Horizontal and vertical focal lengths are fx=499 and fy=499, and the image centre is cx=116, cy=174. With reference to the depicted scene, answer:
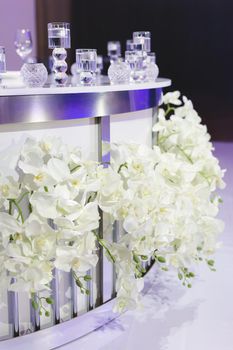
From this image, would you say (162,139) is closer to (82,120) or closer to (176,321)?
(82,120)

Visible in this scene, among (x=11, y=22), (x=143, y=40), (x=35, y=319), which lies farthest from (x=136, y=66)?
(x=11, y=22)

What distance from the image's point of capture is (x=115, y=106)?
1.77 metres

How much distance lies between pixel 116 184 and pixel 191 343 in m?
0.68

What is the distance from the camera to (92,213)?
150 cm

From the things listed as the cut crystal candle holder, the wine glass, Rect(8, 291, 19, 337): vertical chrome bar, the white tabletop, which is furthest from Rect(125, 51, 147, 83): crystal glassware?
the wine glass

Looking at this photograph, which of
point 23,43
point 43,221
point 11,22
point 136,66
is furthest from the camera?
point 11,22

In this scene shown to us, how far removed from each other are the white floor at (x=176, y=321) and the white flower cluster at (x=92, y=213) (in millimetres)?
230

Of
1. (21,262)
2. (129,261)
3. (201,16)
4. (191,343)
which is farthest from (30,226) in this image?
(201,16)

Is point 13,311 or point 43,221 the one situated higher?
point 43,221

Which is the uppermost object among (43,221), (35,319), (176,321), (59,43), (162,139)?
(59,43)

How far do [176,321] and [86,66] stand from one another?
40.9 inches

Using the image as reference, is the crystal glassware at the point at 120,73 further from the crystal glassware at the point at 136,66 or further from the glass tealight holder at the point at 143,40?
the glass tealight holder at the point at 143,40

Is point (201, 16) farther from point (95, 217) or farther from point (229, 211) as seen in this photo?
point (95, 217)

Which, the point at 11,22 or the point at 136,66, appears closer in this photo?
the point at 136,66
